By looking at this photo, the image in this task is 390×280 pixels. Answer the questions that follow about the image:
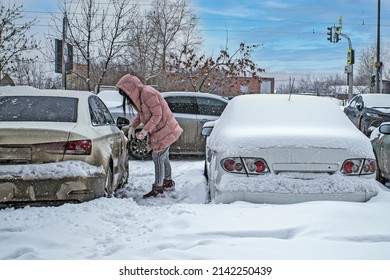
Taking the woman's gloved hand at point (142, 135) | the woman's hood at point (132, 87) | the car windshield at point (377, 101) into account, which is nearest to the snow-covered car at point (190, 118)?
the woman's hood at point (132, 87)

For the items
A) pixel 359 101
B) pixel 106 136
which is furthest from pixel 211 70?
pixel 106 136

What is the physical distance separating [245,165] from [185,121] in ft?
19.2

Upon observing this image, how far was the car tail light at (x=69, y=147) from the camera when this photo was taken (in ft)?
13.4

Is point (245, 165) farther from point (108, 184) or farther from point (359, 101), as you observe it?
point (359, 101)

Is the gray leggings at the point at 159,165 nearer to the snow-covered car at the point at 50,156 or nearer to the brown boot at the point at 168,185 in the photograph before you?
the brown boot at the point at 168,185

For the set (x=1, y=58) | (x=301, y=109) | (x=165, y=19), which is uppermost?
(x=165, y=19)

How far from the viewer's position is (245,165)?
146 inches

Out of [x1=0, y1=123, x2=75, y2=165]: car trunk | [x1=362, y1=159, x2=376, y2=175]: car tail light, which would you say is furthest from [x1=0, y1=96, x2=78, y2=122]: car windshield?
[x1=362, y1=159, x2=376, y2=175]: car tail light

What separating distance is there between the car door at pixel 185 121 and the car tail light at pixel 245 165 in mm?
5697
